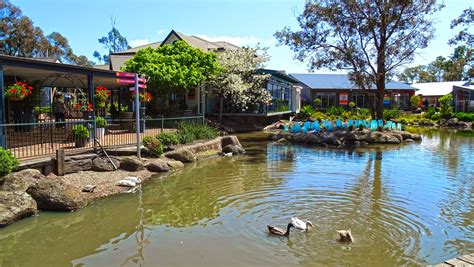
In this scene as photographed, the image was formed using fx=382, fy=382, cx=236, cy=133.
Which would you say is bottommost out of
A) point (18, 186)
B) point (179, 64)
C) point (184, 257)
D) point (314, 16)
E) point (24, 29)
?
point (184, 257)

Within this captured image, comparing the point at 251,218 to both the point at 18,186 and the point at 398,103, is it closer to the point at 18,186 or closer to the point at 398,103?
the point at 18,186

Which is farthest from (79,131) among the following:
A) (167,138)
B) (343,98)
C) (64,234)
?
(343,98)

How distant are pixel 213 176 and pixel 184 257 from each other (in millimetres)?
6177

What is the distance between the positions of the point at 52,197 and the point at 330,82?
44358 mm

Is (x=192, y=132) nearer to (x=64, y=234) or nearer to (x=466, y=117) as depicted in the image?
(x=64, y=234)

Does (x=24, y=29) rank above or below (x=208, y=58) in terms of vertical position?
above

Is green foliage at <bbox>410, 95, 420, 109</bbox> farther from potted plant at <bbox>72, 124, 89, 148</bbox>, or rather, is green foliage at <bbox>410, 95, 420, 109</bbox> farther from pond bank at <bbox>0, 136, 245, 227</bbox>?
potted plant at <bbox>72, 124, 89, 148</bbox>

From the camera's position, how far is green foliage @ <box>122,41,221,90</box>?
62.1ft

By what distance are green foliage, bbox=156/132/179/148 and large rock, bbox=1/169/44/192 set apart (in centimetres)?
570

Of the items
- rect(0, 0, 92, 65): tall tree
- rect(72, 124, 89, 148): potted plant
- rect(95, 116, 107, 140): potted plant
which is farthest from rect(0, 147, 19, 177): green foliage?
rect(0, 0, 92, 65): tall tree

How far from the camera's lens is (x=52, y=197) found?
26.2ft

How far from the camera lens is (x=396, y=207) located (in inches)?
334

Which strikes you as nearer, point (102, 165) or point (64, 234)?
point (64, 234)

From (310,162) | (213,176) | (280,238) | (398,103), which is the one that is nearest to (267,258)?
(280,238)
